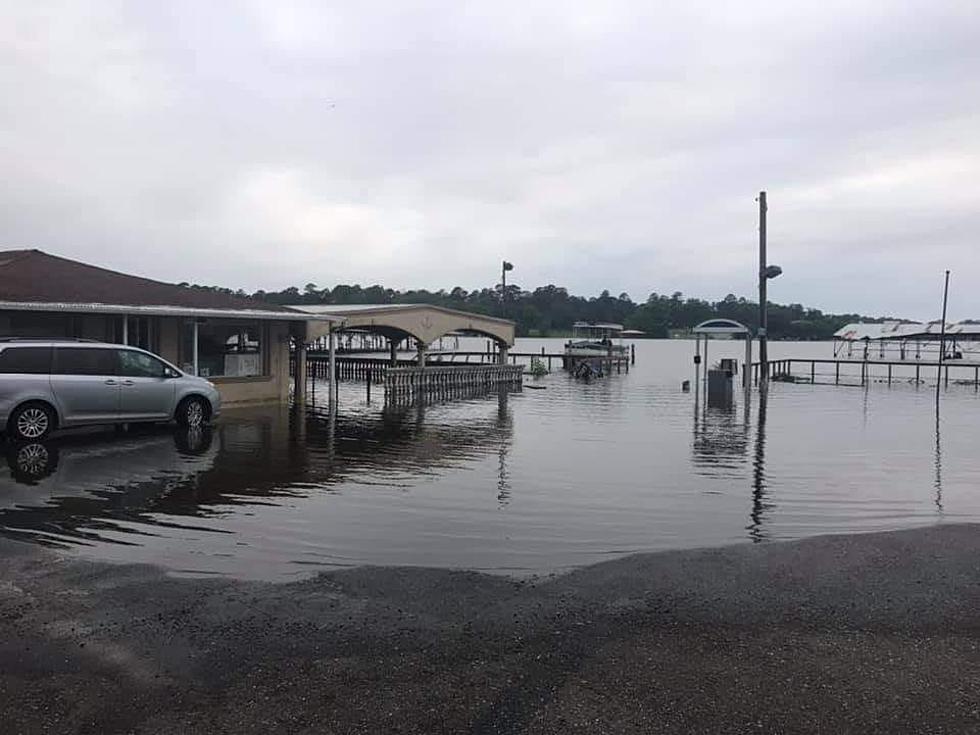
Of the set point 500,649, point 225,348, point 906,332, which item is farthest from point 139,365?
point 906,332

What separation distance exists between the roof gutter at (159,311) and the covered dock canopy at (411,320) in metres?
3.28

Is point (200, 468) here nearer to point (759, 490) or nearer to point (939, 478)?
point (759, 490)

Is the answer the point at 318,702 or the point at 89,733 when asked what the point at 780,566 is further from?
the point at 89,733

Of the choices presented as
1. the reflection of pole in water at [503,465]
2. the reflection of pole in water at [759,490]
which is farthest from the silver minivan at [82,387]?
the reflection of pole in water at [759,490]

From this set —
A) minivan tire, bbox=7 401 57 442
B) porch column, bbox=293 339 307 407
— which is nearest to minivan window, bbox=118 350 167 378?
minivan tire, bbox=7 401 57 442

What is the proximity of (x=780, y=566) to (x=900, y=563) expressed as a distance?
1026mm

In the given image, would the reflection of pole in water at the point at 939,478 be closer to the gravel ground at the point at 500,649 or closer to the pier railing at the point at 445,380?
the gravel ground at the point at 500,649

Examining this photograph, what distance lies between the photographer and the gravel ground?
3.99 meters

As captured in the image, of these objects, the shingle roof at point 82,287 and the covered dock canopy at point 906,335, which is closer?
the shingle roof at point 82,287

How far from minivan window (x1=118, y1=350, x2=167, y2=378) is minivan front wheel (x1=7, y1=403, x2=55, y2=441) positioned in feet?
4.65

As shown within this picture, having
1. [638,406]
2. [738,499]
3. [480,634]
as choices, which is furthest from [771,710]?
[638,406]

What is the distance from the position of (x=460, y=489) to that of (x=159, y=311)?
386 inches

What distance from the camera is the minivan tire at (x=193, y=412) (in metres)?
15.3

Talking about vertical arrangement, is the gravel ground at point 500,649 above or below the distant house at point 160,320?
below
